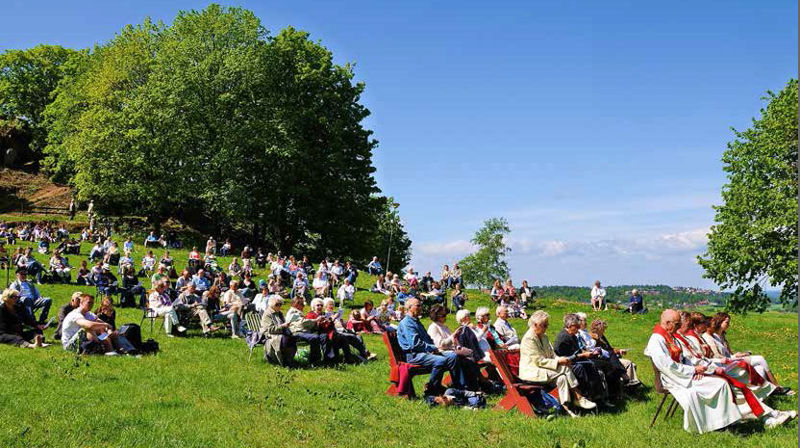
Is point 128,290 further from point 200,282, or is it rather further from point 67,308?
point 67,308

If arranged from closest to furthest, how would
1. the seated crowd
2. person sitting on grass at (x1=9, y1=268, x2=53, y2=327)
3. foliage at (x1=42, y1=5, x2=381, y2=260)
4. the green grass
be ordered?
the green grass, the seated crowd, person sitting on grass at (x1=9, y1=268, x2=53, y2=327), foliage at (x1=42, y1=5, x2=381, y2=260)

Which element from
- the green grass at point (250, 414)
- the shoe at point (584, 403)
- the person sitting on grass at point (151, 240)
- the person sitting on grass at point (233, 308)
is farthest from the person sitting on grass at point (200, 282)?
the person sitting on grass at point (151, 240)

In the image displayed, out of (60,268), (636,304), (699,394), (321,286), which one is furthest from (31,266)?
(636,304)

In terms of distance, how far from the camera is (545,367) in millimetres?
9281

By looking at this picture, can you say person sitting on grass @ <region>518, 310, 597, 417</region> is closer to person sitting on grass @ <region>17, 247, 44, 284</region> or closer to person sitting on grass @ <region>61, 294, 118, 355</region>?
person sitting on grass @ <region>61, 294, 118, 355</region>

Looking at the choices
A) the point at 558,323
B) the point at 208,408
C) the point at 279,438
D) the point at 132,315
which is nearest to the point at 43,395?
the point at 208,408

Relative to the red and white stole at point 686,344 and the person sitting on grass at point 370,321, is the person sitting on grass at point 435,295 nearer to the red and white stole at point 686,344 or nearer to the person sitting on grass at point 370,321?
the person sitting on grass at point 370,321

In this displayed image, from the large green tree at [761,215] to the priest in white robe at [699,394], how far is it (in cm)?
1889

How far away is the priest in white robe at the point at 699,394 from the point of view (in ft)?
26.4

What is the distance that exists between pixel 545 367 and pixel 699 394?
2.00 metres

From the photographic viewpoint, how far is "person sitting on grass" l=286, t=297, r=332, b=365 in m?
12.7

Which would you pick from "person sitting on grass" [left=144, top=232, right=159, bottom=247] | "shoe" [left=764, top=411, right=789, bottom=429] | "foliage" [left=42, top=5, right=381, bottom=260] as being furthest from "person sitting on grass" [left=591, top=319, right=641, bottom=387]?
"person sitting on grass" [left=144, top=232, right=159, bottom=247]

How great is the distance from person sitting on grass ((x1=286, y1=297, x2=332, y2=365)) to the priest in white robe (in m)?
6.34

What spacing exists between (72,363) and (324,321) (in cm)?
444
